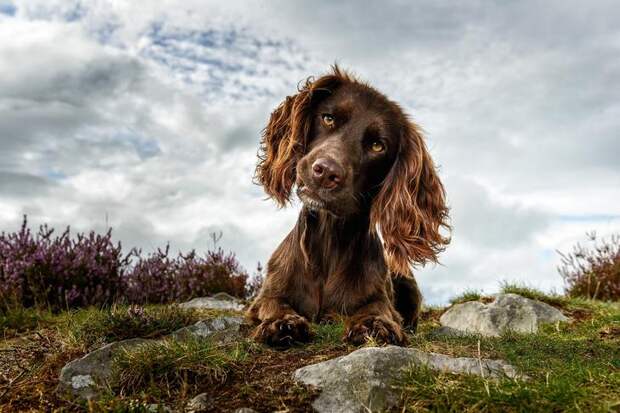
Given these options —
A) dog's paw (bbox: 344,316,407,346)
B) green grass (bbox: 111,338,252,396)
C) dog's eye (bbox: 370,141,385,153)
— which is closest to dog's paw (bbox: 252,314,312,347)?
dog's paw (bbox: 344,316,407,346)

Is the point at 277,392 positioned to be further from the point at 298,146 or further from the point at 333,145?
the point at 298,146

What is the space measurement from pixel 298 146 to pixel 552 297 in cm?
515

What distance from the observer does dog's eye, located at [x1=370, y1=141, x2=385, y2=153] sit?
436 cm

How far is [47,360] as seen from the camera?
382cm

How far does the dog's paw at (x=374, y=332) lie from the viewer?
381cm

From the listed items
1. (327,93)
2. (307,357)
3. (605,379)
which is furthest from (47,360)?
(605,379)

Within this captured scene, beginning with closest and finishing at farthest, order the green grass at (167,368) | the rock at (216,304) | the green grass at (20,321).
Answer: the green grass at (167,368) → the green grass at (20,321) → the rock at (216,304)

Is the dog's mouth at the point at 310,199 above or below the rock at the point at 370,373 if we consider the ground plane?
above

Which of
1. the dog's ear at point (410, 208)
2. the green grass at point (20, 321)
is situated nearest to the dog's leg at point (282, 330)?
the dog's ear at point (410, 208)

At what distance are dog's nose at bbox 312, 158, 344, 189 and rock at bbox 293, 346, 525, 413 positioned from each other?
1.18 m

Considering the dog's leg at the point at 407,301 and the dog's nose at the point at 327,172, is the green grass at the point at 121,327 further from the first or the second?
the dog's leg at the point at 407,301

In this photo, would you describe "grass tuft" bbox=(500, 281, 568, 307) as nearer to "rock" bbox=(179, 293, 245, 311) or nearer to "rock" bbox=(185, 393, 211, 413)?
"rock" bbox=(179, 293, 245, 311)

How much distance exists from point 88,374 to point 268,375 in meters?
0.97

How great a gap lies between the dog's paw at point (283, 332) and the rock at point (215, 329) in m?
0.37
